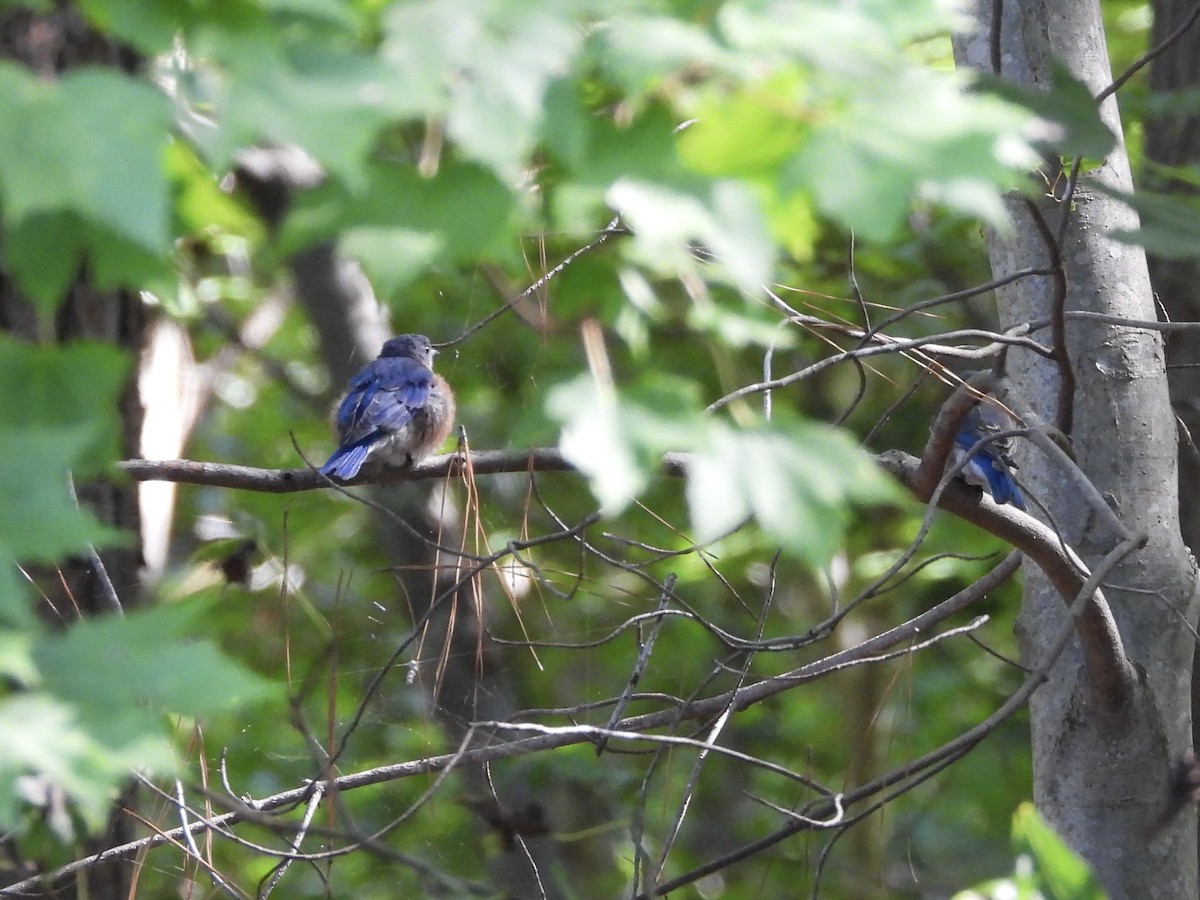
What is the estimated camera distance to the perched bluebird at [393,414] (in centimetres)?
486

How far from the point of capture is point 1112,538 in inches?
113

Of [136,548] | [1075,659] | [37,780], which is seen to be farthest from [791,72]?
[136,548]

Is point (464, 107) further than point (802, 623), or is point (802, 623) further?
point (802, 623)

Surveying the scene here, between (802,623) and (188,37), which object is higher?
(188,37)

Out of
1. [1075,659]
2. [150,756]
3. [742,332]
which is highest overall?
[742,332]

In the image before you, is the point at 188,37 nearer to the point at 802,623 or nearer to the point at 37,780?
the point at 37,780

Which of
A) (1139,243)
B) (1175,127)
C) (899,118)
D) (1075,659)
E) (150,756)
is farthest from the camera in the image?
(1175,127)

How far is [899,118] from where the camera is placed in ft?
3.48

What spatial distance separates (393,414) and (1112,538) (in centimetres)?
296

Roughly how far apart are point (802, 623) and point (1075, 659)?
4427 millimetres

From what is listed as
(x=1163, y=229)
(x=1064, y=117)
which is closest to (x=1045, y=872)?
(x=1163, y=229)

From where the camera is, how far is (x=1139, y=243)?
142cm

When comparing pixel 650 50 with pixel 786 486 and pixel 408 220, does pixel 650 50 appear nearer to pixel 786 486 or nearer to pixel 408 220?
pixel 408 220

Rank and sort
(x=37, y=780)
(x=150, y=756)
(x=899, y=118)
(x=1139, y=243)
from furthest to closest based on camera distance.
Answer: (x=1139, y=243) < (x=37, y=780) < (x=899, y=118) < (x=150, y=756)
